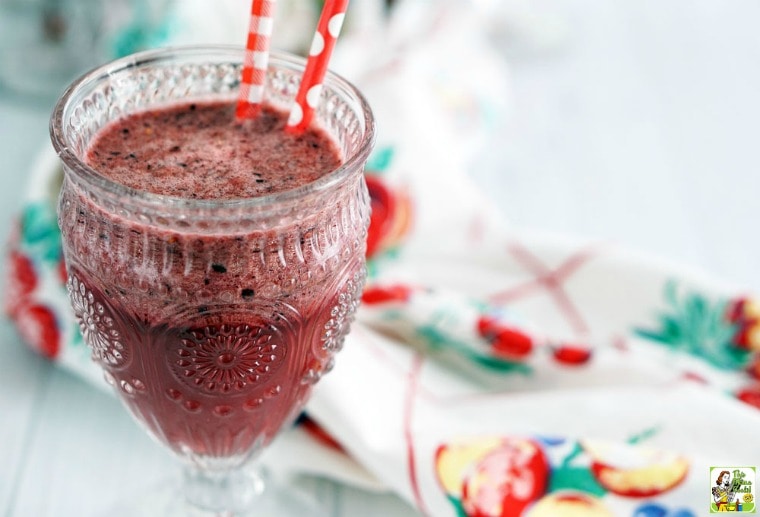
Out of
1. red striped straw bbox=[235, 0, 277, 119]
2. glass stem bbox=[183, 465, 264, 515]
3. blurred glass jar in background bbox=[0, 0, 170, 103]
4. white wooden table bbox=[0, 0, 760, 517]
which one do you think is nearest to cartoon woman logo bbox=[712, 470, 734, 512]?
white wooden table bbox=[0, 0, 760, 517]

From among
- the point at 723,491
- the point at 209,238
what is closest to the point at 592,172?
the point at 723,491

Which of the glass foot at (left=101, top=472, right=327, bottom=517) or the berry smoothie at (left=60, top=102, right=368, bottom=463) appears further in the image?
the glass foot at (left=101, top=472, right=327, bottom=517)

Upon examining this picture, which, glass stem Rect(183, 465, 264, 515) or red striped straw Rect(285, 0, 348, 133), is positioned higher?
red striped straw Rect(285, 0, 348, 133)

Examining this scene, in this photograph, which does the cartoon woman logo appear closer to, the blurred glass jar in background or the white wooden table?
the white wooden table

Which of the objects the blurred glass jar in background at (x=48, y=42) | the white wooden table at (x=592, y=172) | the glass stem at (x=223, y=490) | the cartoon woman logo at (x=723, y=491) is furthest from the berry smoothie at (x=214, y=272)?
the blurred glass jar in background at (x=48, y=42)

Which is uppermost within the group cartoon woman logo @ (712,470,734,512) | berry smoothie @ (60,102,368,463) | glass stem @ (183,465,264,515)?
berry smoothie @ (60,102,368,463)

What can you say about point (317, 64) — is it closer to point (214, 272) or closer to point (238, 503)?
point (214, 272)

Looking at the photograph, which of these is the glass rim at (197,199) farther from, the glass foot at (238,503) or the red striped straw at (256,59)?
the glass foot at (238,503)
